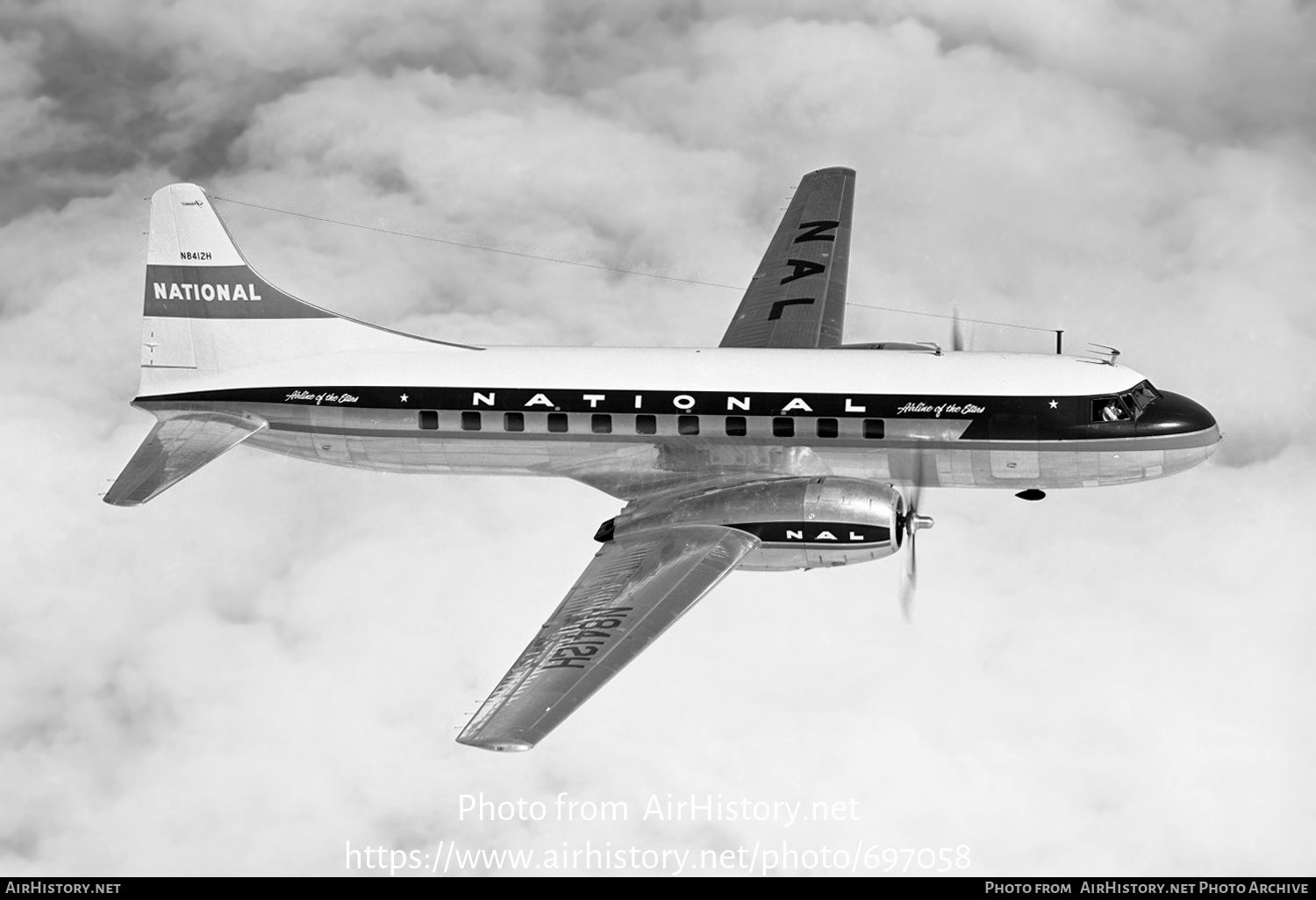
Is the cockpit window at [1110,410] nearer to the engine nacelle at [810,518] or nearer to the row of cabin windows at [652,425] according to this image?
the row of cabin windows at [652,425]

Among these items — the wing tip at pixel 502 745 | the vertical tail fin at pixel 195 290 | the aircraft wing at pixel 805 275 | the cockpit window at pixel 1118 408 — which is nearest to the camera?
the wing tip at pixel 502 745

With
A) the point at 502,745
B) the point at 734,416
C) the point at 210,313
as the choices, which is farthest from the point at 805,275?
the point at 502,745

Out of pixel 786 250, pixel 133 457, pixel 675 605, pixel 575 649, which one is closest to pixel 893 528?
pixel 675 605

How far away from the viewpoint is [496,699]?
2367cm

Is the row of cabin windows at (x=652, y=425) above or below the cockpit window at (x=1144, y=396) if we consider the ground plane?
below

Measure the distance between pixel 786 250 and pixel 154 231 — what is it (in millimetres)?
14185

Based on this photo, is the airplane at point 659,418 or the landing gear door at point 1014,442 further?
the landing gear door at point 1014,442

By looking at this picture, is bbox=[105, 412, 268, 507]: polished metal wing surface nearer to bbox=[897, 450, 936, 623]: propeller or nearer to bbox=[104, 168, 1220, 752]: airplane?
bbox=[104, 168, 1220, 752]: airplane

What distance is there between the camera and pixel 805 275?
116 feet

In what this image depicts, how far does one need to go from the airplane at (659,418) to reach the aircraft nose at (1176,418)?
0.15 ft

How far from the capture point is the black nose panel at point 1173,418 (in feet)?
98.5

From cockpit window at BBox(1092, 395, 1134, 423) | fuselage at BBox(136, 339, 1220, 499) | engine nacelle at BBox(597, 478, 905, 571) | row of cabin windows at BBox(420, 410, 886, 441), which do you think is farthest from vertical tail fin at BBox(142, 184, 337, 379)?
cockpit window at BBox(1092, 395, 1134, 423)

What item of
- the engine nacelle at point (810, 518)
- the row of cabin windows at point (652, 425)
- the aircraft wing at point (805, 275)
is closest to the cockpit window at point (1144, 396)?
the row of cabin windows at point (652, 425)

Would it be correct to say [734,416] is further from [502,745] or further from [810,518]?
[502,745]
